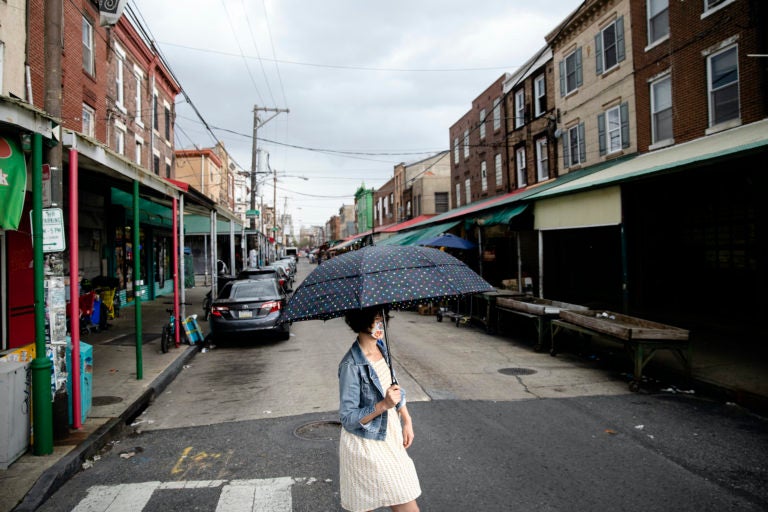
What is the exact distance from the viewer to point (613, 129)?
1683 centimetres

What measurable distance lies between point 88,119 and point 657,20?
19.1 meters

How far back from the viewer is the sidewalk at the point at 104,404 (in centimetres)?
422

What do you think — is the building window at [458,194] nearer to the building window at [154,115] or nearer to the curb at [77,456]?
the building window at [154,115]

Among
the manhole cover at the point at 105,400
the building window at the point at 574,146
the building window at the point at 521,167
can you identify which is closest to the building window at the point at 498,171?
the building window at the point at 521,167

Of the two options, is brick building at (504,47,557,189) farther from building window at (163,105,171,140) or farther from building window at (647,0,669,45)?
building window at (163,105,171,140)

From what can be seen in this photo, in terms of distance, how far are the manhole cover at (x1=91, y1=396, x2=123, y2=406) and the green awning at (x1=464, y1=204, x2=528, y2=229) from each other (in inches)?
418

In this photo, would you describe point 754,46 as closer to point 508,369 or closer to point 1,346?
point 508,369

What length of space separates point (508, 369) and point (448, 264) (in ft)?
19.2

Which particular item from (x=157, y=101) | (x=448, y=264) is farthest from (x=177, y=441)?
(x=157, y=101)

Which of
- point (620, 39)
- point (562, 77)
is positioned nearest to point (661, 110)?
point (620, 39)

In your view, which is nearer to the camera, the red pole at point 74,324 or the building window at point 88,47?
the red pole at point 74,324

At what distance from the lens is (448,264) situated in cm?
345

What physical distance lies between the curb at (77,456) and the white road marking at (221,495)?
0.31 metres

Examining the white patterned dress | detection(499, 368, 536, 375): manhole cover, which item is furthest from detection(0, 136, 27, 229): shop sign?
detection(499, 368, 536, 375): manhole cover
